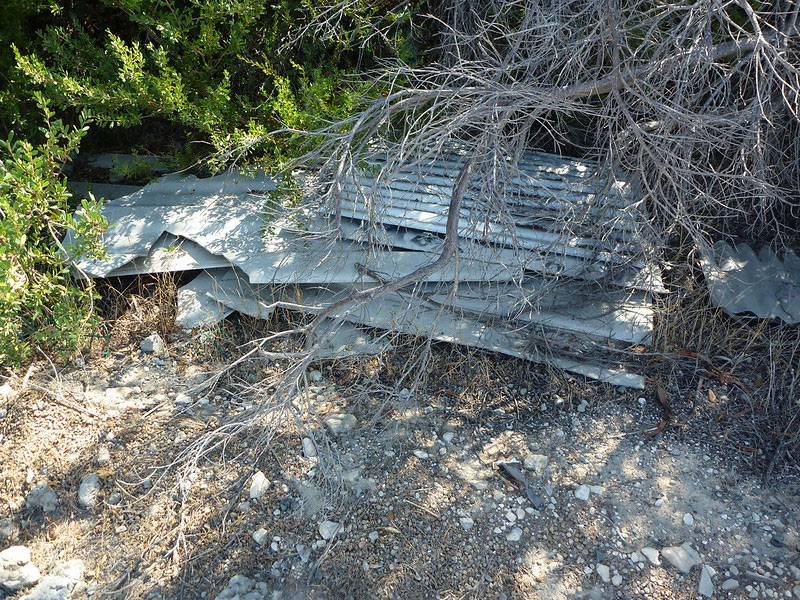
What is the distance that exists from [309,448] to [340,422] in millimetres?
215

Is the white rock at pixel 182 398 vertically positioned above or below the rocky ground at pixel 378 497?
above

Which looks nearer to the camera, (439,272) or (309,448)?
(309,448)

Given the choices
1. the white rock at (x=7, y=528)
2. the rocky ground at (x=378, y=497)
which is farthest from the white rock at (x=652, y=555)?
the white rock at (x=7, y=528)

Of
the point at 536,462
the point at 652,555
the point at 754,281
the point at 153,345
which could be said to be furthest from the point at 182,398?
the point at 754,281

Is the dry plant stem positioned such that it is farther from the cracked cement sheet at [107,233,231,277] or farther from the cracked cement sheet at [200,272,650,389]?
the cracked cement sheet at [107,233,231,277]

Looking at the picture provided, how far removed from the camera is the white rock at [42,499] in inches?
106

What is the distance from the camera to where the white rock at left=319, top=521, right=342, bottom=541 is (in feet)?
8.63

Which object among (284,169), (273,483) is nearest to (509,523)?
(273,483)

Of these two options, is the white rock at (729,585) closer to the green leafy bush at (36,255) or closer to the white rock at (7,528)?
the white rock at (7,528)

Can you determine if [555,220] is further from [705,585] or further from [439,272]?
[705,585]

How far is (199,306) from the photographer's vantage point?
3.54 metres

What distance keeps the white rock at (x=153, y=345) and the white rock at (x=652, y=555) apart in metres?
2.47

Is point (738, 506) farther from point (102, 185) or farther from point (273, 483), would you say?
point (102, 185)

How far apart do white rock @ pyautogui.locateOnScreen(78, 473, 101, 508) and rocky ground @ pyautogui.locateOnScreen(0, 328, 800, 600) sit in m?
0.01
